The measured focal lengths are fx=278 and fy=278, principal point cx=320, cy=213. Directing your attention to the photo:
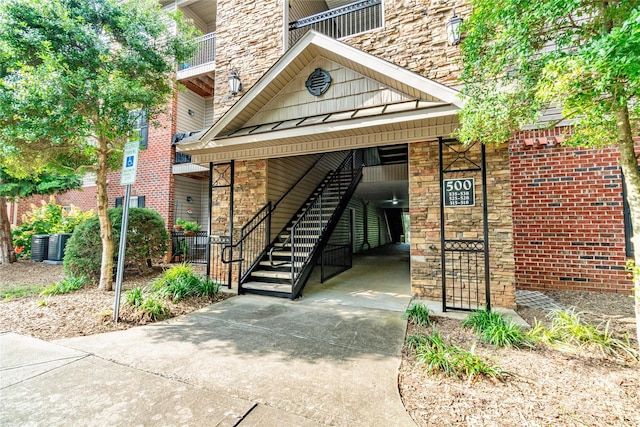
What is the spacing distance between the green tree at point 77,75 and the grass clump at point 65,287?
67 cm

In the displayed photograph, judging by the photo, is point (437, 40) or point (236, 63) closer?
point (437, 40)

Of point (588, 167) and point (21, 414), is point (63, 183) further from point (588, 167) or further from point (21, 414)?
point (588, 167)

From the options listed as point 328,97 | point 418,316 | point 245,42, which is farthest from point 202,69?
point 418,316

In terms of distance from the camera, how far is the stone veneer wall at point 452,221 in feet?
15.0

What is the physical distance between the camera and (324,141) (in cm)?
514

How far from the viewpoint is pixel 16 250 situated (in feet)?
32.4

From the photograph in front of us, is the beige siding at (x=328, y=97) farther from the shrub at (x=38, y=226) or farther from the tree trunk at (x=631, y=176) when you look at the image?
the shrub at (x=38, y=226)

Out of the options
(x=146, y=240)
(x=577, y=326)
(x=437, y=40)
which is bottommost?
(x=577, y=326)

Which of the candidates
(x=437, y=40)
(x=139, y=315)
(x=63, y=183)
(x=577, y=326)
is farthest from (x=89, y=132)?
(x=577, y=326)

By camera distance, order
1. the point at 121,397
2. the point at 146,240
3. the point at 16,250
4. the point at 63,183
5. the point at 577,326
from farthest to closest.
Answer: the point at 16,250, the point at 63,183, the point at 146,240, the point at 577,326, the point at 121,397

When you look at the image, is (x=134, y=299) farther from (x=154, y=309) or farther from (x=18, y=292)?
(x=18, y=292)

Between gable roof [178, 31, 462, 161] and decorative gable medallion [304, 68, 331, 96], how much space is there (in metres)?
0.28

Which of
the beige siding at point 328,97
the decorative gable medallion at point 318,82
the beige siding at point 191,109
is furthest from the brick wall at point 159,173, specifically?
the decorative gable medallion at point 318,82

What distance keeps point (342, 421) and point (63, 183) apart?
11534 mm
